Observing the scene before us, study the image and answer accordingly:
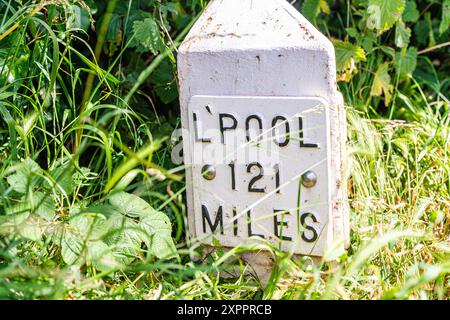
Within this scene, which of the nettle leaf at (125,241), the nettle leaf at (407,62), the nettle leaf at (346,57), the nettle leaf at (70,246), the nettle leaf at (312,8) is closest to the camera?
the nettle leaf at (70,246)

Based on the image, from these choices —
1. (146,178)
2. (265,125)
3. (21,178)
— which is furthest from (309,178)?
(21,178)

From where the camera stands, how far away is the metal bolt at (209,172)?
1.97m

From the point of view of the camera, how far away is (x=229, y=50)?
1902mm

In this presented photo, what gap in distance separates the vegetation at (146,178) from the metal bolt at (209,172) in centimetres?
16

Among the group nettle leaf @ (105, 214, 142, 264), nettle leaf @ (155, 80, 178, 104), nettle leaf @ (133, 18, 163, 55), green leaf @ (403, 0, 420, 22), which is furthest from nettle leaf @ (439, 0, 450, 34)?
nettle leaf @ (105, 214, 142, 264)

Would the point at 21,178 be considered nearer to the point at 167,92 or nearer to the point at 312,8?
the point at 167,92

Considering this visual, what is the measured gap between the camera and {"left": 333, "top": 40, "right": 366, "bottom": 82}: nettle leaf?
99.6 inches

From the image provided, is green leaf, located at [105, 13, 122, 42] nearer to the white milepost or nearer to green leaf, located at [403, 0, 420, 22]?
the white milepost

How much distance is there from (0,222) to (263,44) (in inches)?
35.2

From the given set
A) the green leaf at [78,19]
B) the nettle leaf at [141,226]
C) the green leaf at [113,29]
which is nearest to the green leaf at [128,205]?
the nettle leaf at [141,226]

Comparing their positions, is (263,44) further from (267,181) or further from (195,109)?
(267,181)

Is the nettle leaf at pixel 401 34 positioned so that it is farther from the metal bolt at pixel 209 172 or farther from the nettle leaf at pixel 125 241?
the nettle leaf at pixel 125 241
